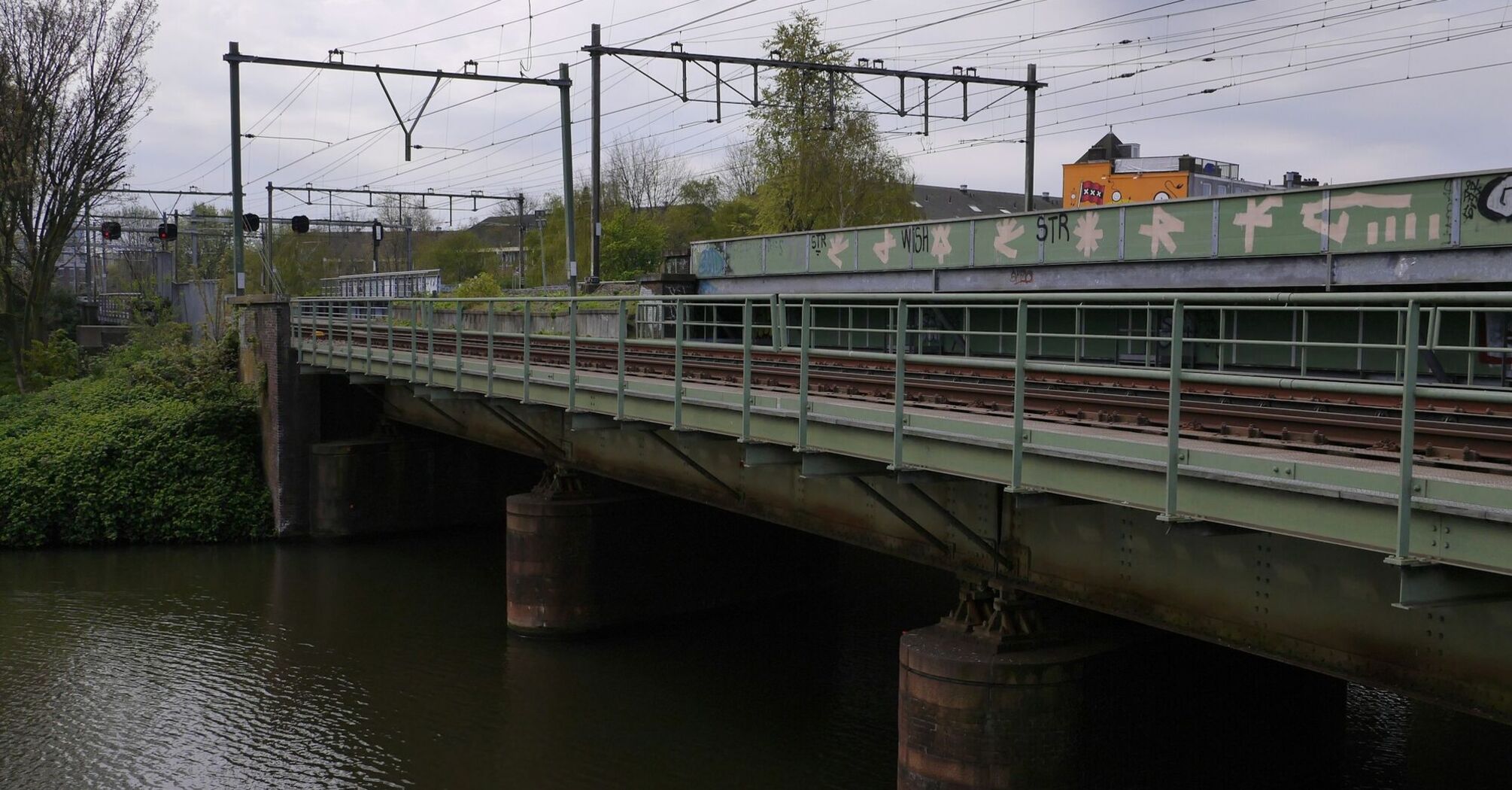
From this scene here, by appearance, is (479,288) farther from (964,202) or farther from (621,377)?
(964,202)

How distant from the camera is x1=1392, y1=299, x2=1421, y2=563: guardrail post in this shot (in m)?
5.54

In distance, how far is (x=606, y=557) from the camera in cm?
1764

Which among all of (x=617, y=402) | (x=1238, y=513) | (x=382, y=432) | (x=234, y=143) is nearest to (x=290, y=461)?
(x=382, y=432)

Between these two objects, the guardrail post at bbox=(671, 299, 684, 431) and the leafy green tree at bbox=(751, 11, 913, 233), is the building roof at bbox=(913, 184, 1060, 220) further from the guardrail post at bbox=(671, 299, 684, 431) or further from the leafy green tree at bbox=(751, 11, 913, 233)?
the guardrail post at bbox=(671, 299, 684, 431)

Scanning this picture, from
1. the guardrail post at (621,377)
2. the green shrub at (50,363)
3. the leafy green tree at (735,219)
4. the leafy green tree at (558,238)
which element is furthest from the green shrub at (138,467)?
the leafy green tree at (735,219)

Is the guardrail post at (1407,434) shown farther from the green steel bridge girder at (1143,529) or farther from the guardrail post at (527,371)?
the guardrail post at (527,371)

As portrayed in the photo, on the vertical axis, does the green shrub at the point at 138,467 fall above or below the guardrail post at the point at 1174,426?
below

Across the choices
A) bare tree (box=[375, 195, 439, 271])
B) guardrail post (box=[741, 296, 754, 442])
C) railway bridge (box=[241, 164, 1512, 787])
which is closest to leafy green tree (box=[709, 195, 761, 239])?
bare tree (box=[375, 195, 439, 271])

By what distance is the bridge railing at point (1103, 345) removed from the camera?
20.6 ft

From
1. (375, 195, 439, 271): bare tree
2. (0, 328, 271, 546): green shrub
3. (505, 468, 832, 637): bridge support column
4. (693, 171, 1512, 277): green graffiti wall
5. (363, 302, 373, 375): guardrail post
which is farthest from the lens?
(375, 195, 439, 271): bare tree

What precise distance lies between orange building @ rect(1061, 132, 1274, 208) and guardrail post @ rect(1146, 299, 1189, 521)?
34024mm

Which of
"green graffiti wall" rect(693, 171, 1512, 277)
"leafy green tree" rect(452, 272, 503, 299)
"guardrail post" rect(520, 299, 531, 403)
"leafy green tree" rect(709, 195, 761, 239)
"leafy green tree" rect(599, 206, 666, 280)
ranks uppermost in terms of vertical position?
"leafy green tree" rect(709, 195, 761, 239)

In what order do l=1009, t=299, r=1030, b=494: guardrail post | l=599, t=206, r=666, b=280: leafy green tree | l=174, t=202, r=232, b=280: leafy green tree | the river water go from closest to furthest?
l=1009, t=299, r=1030, b=494: guardrail post < the river water < l=174, t=202, r=232, b=280: leafy green tree < l=599, t=206, r=666, b=280: leafy green tree

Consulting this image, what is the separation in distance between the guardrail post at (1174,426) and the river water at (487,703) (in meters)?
3.72
